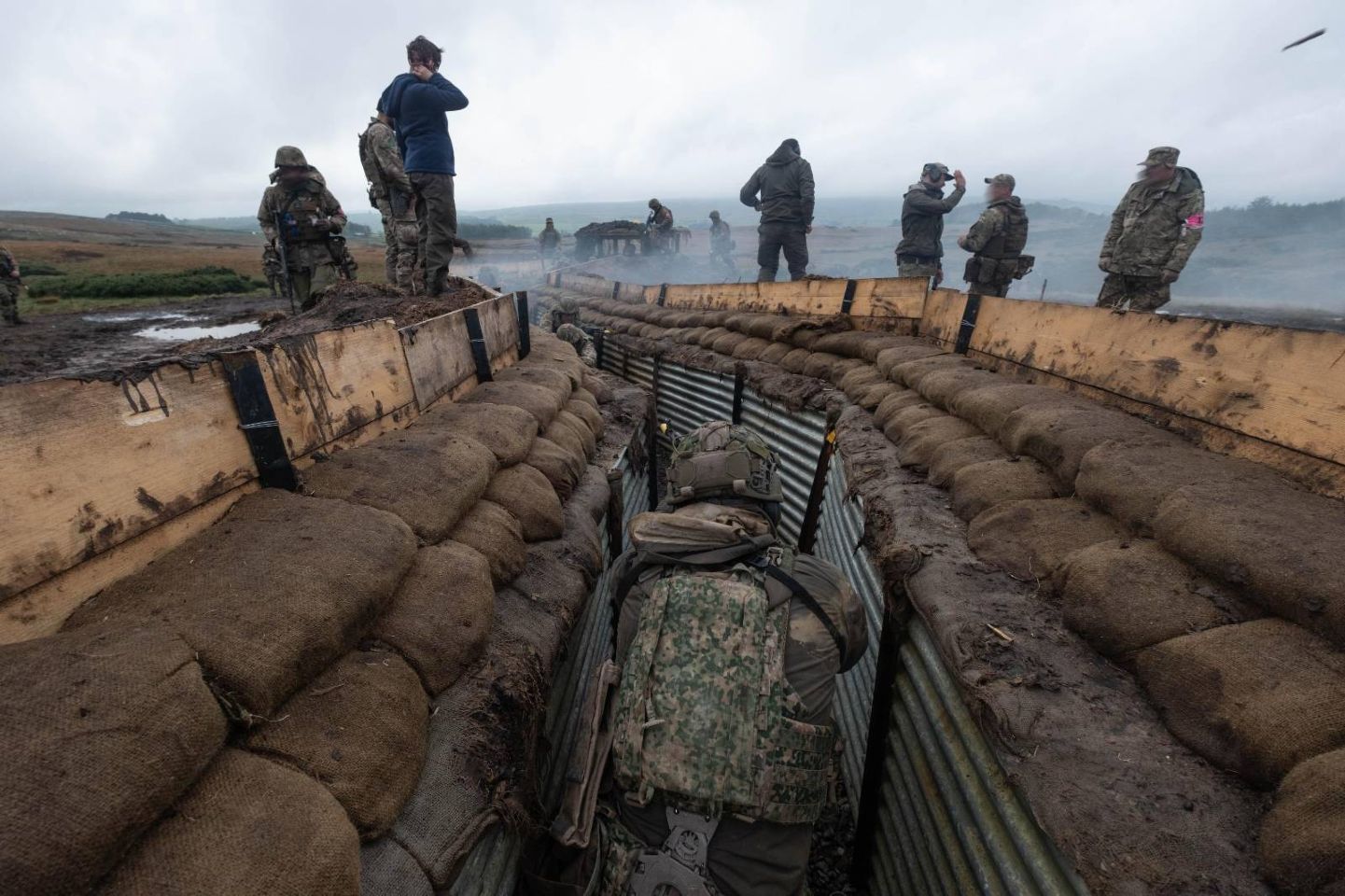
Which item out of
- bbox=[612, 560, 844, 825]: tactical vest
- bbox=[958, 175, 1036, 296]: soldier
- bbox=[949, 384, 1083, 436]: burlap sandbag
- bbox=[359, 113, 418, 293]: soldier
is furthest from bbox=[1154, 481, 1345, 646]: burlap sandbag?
bbox=[359, 113, 418, 293]: soldier

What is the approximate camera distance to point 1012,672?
1.52 meters

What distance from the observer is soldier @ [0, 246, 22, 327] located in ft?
23.4

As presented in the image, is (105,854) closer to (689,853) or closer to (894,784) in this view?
(689,853)

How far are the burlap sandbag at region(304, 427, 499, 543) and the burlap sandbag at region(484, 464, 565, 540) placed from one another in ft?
0.41

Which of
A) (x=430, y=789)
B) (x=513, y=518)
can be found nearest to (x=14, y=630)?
(x=430, y=789)

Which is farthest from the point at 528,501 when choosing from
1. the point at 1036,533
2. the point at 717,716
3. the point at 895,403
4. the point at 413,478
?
the point at 895,403

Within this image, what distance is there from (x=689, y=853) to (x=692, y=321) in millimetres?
7028

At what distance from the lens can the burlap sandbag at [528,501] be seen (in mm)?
2359

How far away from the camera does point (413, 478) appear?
6.26ft

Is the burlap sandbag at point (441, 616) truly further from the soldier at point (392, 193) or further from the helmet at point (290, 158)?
the helmet at point (290, 158)

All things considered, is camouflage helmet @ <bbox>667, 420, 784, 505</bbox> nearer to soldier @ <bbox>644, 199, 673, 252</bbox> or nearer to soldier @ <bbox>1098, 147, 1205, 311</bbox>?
soldier @ <bbox>1098, 147, 1205, 311</bbox>

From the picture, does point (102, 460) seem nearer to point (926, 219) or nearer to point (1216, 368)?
point (1216, 368)

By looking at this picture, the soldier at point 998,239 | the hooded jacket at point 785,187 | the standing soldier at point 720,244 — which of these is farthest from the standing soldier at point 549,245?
the soldier at point 998,239

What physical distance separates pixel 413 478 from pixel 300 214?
6.00 m
